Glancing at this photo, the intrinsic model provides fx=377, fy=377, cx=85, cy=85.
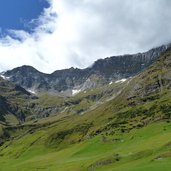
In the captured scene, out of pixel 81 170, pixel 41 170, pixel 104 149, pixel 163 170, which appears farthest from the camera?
pixel 104 149

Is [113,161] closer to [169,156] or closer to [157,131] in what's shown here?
[169,156]

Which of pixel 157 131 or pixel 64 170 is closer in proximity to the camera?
pixel 64 170

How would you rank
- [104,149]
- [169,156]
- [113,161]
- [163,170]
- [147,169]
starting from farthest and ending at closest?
[104,149]
[113,161]
[169,156]
[147,169]
[163,170]

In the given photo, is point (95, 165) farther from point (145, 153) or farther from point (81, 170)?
point (145, 153)

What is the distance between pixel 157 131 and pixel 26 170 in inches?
2789

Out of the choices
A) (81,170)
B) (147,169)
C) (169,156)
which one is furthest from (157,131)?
(147,169)

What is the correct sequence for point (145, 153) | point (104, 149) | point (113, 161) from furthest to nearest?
point (104, 149), point (113, 161), point (145, 153)

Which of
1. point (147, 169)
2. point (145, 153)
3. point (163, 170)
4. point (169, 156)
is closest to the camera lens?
point (163, 170)

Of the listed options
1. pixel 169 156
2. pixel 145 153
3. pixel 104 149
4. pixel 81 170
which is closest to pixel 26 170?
pixel 104 149

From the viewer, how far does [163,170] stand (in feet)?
224

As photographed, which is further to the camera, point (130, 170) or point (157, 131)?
point (157, 131)

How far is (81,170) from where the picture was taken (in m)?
124

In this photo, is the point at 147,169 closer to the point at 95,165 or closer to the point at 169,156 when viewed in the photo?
the point at 169,156

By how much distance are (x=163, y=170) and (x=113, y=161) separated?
47598 mm
